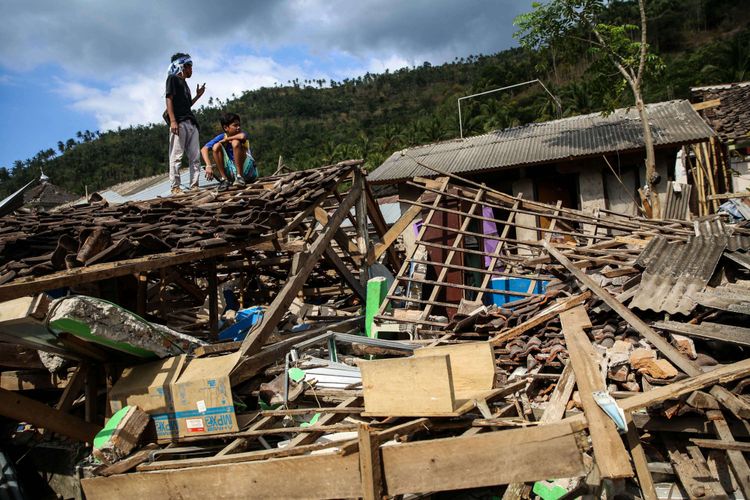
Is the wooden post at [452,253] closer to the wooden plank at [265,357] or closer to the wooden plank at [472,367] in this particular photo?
the wooden plank at [265,357]

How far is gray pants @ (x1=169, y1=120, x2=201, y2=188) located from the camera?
9.60 metres

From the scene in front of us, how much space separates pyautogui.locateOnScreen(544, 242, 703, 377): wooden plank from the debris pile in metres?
0.02

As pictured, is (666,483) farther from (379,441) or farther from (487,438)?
(379,441)

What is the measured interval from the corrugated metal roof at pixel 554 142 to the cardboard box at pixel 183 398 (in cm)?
1146

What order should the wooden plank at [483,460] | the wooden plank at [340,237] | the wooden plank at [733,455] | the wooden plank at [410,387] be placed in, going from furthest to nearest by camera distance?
the wooden plank at [340,237], the wooden plank at [410,387], the wooden plank at [733,455], the wooden plank at [483,460]

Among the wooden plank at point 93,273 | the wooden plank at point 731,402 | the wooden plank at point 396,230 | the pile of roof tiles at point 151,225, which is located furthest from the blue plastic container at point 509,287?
the wooden plank at point 93,273

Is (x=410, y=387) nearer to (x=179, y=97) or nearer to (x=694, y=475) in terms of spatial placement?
(x=694, y=475)

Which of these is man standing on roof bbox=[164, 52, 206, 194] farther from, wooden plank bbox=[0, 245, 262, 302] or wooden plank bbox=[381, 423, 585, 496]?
wooden plank bbox=[381, 423, 585, 496]

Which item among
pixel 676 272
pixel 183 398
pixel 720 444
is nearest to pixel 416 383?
pixel 720 444

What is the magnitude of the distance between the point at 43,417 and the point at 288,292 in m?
2.77

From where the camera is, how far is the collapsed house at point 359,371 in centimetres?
357

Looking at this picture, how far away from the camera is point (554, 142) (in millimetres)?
15930

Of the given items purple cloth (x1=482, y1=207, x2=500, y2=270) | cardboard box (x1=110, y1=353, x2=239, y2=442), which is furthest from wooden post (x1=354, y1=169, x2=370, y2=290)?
cardboard box (x1=110, y1=353, x2=239, y2=442)

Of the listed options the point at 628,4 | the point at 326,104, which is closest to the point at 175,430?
the point at 628,4
